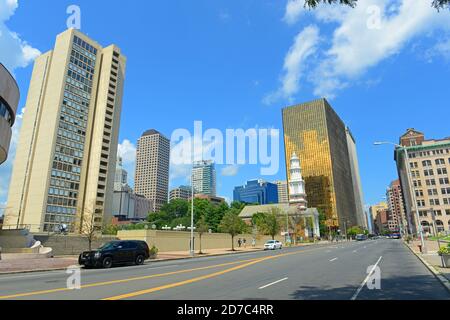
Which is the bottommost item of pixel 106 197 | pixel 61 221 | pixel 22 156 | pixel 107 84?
pixel 61 221

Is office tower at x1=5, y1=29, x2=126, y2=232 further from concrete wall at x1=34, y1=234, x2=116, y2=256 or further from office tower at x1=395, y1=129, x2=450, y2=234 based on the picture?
office tower at x1=395, y1=129, x2=450, y2=234

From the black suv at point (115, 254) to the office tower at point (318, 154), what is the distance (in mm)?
149814

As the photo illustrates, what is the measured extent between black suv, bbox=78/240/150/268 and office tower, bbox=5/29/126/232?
71.3 meters

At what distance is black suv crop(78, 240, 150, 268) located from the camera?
69.4ft

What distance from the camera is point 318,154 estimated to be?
170 m

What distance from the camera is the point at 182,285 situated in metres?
11.5

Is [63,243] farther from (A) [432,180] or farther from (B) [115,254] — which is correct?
(A) [432,180]

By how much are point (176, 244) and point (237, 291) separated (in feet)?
125

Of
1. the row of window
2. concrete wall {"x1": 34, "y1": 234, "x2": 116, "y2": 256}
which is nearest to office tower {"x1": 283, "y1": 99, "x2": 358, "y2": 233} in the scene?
concrete wall {"x1": 34, "y1": 234, "x2": 116, "y2": 256}

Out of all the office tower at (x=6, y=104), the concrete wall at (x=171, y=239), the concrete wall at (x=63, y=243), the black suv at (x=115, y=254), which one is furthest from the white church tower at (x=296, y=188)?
the office tower at (x=6, y=104)

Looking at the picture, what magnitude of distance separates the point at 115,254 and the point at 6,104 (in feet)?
52.6

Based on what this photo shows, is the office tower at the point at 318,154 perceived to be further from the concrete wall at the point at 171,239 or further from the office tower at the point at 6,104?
the office tower at the point at 6,104

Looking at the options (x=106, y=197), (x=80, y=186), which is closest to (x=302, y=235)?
(x=106, y=197)

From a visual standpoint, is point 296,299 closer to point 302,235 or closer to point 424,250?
point 424,250
